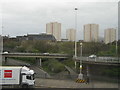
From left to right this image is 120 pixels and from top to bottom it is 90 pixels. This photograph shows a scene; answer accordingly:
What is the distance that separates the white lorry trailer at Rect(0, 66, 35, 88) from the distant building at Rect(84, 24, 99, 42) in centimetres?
1504

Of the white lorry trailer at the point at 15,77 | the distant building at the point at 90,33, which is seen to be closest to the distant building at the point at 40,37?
the distant building at the point at 90,33

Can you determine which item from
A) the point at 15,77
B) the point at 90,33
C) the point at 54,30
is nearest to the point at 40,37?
the point at 54,30

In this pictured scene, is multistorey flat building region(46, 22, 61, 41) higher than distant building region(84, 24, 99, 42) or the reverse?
higher

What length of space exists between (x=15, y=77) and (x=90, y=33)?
688 inches

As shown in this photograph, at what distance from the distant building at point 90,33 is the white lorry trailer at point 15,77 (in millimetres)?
15037

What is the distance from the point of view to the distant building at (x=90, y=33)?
25.3 meters

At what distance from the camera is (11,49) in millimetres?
39781

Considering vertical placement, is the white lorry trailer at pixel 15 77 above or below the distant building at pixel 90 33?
below

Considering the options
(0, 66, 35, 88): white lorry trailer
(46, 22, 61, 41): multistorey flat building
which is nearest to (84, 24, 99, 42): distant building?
(46, 22, 61, 41): multistorey flat building

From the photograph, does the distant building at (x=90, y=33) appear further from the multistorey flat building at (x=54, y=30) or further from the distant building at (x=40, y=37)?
the distant building at (x=40, y=37)

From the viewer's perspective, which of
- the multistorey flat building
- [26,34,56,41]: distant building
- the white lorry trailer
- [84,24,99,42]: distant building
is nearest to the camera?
the white lorry trailer

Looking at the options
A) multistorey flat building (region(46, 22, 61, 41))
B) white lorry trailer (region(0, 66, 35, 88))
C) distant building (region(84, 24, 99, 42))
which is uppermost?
multistorey flat building (region(46, 22, 61, 41))

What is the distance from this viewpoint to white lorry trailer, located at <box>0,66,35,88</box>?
1136 centimetres

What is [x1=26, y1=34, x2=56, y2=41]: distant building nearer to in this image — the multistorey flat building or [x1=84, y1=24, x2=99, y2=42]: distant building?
the multistorey flat building
